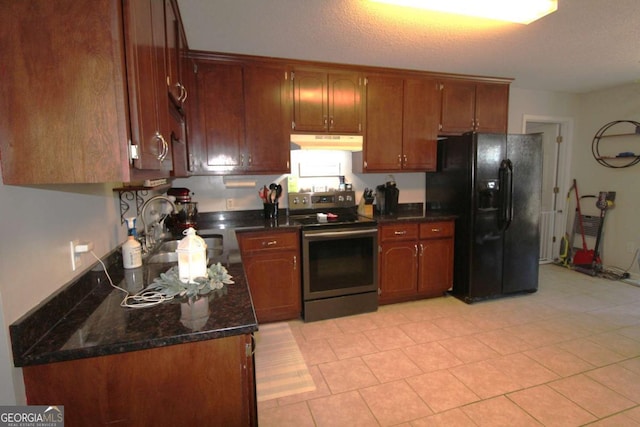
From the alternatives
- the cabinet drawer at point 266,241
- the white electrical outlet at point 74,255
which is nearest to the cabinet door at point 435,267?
the cabinet drawer at point 266,241

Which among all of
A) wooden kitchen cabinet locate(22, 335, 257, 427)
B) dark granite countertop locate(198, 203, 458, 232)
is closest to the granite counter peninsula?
wooden kitchen cabinet locate(22, 335, 257, 427)

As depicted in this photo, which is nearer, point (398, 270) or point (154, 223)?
point (154, 223)

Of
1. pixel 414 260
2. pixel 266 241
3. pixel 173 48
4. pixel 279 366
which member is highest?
pixel 173 48

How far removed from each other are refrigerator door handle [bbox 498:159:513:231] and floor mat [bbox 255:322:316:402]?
2.42 meters

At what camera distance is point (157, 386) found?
1.06 meters

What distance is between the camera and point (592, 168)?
4355 millimetres

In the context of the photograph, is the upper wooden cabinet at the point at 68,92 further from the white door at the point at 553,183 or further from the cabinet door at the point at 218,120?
the white door at the point at 553,183

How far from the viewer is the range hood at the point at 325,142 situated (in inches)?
123

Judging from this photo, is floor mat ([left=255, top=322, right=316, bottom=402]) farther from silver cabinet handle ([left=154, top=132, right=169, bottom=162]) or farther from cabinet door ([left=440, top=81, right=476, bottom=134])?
cabinet door ([left=440, top=81, right=476, bottom=134])

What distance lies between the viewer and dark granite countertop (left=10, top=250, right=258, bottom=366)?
3.16 ft

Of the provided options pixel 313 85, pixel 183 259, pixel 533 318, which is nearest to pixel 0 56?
pixel 183 259

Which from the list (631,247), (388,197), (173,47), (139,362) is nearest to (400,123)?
(388,197)

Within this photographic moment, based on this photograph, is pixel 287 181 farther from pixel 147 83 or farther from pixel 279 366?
pixel 147 83

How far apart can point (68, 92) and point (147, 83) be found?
0.84ft
